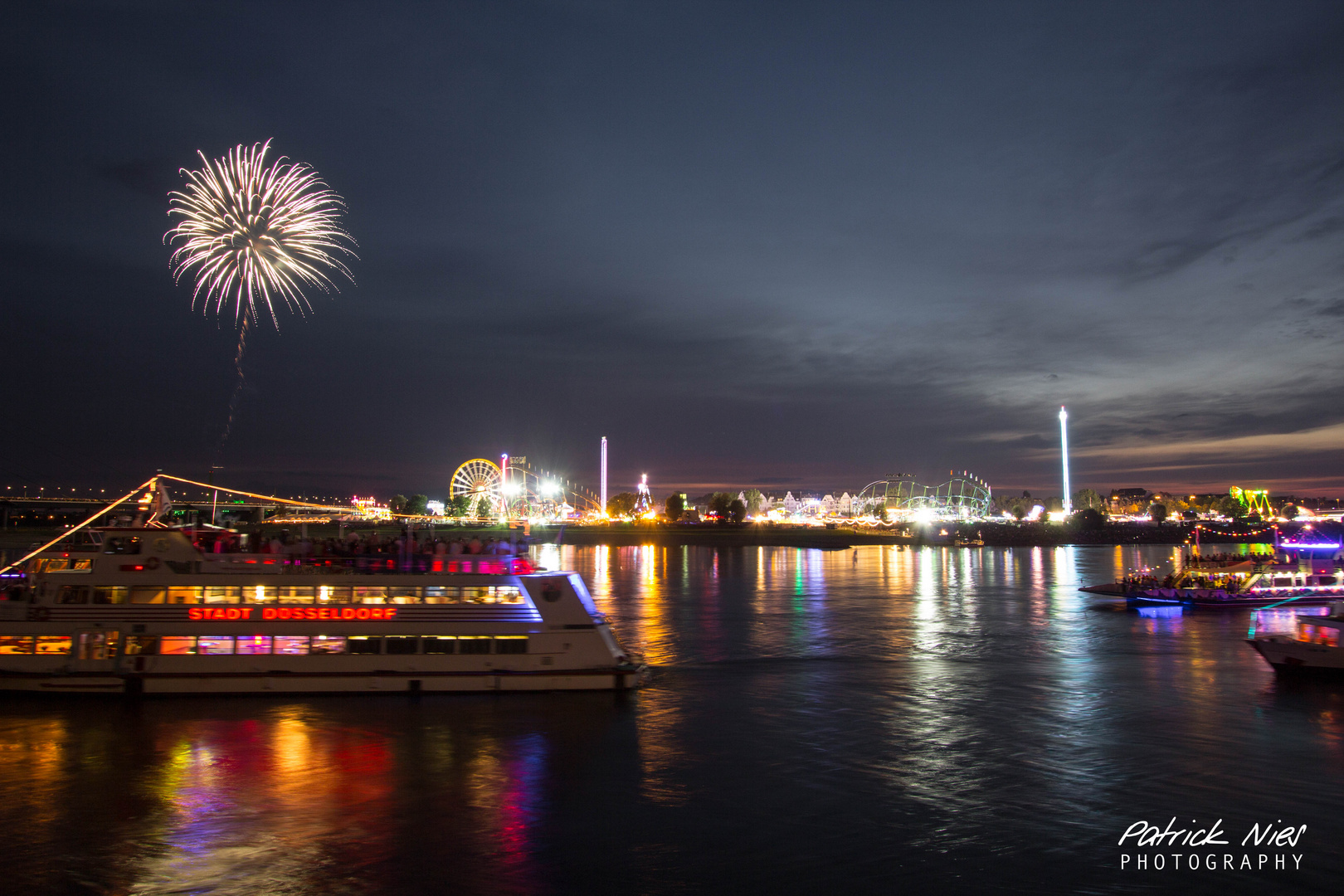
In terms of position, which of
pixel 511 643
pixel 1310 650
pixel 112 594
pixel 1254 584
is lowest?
pixel 1310 650

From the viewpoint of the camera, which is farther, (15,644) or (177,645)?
(177,645)

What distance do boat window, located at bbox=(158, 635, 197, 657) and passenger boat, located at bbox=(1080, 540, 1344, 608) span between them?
52683mm

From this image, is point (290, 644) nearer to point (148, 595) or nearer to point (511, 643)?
point (148, 595)

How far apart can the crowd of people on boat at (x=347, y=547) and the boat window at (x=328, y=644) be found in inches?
90.5

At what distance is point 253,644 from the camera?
23250 millimetres

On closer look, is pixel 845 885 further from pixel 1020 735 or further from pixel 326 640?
pixel 326 640

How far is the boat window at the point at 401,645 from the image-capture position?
23609 millimetres

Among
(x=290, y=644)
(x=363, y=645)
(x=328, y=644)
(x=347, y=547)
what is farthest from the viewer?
(x=347, y=547)

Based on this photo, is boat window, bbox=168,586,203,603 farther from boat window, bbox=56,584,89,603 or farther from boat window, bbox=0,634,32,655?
boat window, bbox=0,634,32,655

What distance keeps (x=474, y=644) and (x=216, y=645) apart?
22.8 ft

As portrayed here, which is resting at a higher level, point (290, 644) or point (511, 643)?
point (290, 644)

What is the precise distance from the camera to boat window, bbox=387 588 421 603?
23.5m

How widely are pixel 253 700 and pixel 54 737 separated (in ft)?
14.9

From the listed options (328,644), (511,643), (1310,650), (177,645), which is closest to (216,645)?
(177,645)
